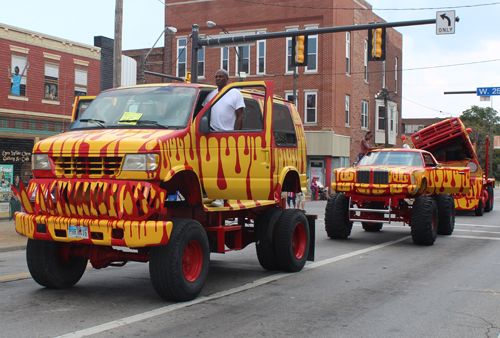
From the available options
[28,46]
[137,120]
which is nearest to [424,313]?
[137,120]

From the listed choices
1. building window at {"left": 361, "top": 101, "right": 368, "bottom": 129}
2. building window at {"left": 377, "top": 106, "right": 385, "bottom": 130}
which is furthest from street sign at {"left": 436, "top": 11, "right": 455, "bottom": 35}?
building window at {"left": 377, "top": 106, "right": 385, "bottom": 130}

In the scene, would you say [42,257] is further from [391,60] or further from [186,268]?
[391,60]

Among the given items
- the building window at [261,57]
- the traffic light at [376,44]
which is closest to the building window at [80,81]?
the traffic light at [376,44]

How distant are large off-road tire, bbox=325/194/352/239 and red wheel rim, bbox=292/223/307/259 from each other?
3973 millimetres

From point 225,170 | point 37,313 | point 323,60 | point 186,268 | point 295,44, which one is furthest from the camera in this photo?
point 323,60

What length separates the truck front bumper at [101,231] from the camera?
590cm

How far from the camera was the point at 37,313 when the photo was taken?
5.98 metres

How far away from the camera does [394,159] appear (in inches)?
534

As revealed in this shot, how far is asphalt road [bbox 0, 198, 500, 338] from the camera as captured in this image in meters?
5.51

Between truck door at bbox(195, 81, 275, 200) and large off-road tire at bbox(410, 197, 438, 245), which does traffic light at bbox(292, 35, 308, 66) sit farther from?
truck door at bbox(195, 81, 275, 200)

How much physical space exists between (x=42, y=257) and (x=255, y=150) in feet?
9.48

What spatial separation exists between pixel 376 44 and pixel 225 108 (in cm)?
1184

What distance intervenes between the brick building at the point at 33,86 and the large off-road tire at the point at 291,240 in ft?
41.8

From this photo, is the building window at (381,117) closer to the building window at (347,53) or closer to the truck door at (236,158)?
the building window at (347,53)
